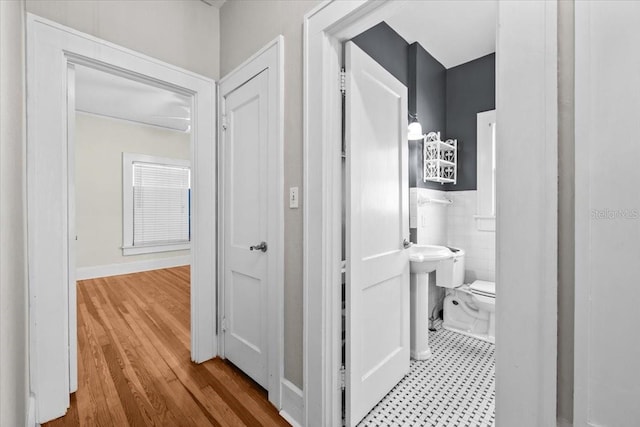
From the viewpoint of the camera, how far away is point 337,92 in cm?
142

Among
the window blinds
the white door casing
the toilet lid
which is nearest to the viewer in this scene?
the white door casing

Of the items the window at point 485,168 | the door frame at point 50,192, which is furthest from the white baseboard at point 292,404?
the window at point 485,168

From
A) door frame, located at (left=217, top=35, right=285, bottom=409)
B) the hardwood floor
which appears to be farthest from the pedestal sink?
the hardwood floor

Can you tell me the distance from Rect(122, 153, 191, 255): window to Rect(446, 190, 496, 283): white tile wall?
4.90 metres

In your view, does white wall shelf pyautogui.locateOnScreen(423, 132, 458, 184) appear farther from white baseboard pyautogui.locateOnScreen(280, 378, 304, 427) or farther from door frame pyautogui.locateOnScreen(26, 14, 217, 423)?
door frame pyautogui.locateOnScreen(26, 14, 217, 423)

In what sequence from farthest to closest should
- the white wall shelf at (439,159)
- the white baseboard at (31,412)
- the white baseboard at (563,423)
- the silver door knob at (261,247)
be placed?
the white wall shelf at (439,159) < the silver door knob at (261,247) < the white baseboard at (31,412) < the white baseboard at (563,423)

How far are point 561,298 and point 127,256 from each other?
5818 millimetres

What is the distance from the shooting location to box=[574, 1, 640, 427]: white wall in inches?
26.4

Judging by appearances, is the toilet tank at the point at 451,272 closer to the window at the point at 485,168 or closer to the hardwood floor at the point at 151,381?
the window at the point at 485,168

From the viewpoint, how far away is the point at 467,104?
3041 millimetres

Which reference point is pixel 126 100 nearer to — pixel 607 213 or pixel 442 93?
pixel 442 93

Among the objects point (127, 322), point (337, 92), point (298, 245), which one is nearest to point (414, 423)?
point (298, 245)

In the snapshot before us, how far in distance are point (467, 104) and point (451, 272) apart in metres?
1.80

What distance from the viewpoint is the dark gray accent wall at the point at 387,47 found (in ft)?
6.97
